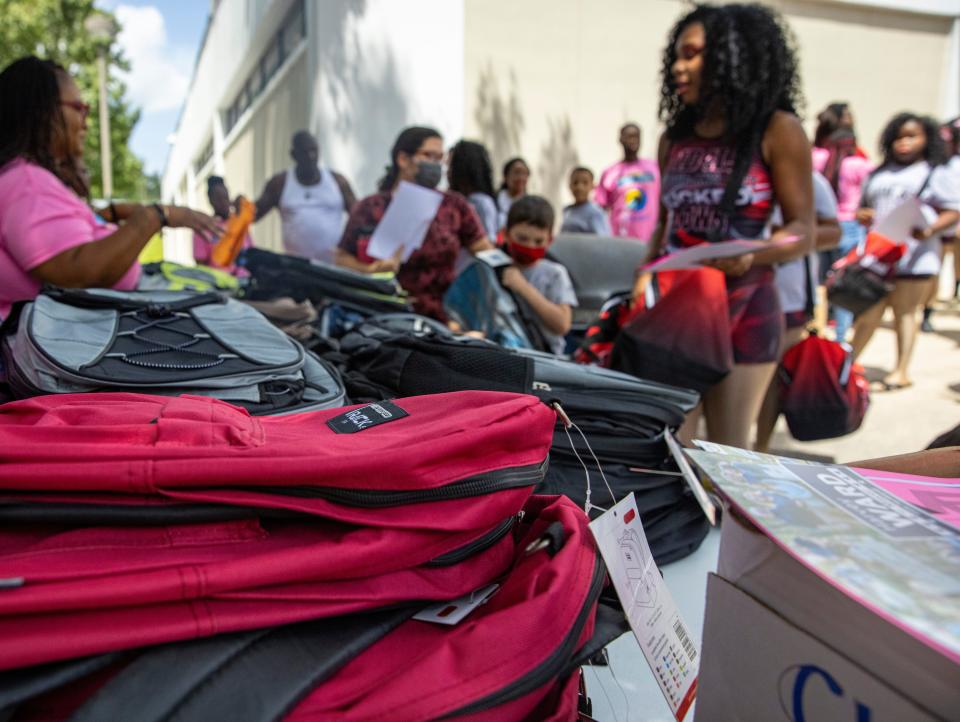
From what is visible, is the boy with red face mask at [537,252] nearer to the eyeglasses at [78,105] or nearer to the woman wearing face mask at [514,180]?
the eyeglasses at [78,105]

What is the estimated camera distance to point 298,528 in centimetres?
61

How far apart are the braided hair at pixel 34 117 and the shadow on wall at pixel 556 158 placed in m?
6.66

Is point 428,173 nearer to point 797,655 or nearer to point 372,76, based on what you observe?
point 797,655

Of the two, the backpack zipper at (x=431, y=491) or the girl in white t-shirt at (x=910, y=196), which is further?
the girl in white t-shirt at (x=910, y=196)

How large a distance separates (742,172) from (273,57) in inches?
397

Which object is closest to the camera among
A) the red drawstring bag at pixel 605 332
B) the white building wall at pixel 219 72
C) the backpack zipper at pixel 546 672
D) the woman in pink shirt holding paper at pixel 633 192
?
the backpack zipper at pixel 546 672

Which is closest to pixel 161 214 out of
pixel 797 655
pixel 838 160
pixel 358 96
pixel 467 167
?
pixel 797 655

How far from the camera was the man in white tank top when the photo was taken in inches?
159

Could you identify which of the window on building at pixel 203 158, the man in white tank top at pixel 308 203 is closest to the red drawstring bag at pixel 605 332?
the man in white tank top at pixel 308 203

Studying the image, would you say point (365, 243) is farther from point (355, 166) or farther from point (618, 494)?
point (355, 166)

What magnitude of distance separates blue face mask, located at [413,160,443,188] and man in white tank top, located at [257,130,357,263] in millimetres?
1279

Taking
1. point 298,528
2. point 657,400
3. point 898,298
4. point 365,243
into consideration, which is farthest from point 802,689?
point 898,298

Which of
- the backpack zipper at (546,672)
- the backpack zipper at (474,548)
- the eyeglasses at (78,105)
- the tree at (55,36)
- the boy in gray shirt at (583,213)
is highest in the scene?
the tree at (55,36)

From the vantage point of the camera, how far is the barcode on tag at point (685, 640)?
0.69m
